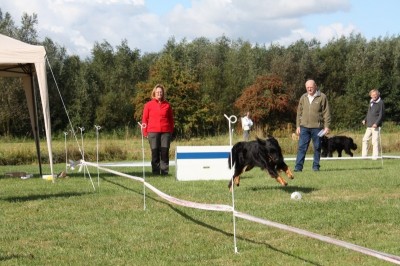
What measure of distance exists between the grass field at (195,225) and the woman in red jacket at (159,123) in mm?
2233

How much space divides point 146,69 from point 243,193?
4185cm

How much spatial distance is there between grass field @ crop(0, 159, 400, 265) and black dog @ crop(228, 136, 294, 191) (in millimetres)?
301

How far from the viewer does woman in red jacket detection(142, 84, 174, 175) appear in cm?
1165

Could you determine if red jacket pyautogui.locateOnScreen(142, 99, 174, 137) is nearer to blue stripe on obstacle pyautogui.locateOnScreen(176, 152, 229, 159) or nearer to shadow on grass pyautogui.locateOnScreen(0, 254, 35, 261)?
blue stripe on obstacle pyautogui.locateOnScreen(176, 152, 229, 159)

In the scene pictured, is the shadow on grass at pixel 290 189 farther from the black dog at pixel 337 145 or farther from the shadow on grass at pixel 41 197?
the black dog at pixel 337 145

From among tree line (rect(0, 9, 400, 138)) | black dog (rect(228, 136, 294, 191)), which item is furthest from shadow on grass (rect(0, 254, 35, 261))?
tree line (rect(0, 9, 400, 138))

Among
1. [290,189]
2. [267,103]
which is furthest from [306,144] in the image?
[267,103]

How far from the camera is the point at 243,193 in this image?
825cm

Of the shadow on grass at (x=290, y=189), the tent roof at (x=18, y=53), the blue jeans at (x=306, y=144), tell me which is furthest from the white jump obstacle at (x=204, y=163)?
the tent roof at (x=18, y=53)

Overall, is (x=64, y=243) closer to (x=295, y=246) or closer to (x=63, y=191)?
(x=295, y=246)

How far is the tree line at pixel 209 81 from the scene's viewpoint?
41188 millimetres

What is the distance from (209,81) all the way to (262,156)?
3826cm

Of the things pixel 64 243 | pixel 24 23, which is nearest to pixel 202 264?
pixel 64 243

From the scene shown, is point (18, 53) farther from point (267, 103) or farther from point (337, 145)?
point (267, 103)
